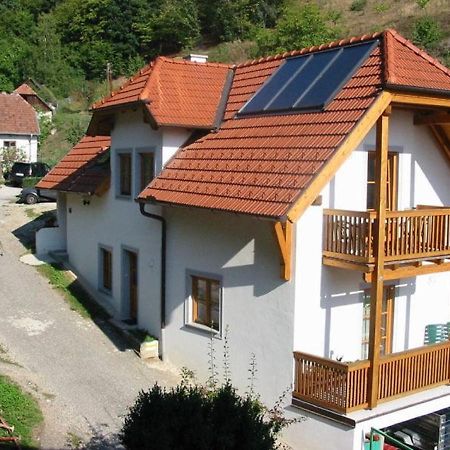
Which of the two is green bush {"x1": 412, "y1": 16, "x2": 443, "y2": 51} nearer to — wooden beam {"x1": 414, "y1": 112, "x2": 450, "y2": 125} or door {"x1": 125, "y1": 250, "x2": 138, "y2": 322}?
wooden beam {"x1": 414, "y1": 112, "x2": 450, "y2": 125}

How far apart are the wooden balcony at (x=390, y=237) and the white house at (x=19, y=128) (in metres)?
36.0

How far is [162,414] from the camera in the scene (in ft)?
24.6

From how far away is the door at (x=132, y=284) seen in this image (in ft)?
54.6

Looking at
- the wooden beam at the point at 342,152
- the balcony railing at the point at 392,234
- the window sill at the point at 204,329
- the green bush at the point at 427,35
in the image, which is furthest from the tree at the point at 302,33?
the wooden beam at the point at 342,152

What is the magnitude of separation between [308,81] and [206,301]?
4.99 metres

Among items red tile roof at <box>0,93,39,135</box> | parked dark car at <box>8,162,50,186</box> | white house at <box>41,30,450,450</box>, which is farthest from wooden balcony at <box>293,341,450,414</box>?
red tile roof at <box>0,93,39,135</box>

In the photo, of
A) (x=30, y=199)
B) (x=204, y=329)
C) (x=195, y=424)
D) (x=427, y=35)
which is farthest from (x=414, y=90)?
(x=427, y=35)

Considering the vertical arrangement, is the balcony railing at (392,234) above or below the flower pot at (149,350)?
above

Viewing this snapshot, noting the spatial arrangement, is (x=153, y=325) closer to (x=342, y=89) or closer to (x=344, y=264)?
(x=344, y=264)

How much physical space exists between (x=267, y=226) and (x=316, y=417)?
3443mm

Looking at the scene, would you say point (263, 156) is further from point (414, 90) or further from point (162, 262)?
point (162, 262)

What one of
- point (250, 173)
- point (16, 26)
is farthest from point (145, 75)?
point (16, 26)

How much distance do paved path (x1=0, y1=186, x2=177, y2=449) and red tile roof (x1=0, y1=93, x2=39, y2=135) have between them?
27.3 metres

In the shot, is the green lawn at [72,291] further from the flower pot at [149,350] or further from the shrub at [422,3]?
the shrub at [422,3]
